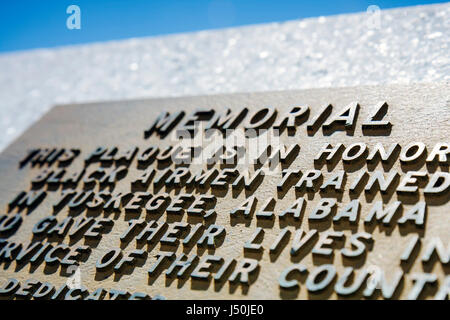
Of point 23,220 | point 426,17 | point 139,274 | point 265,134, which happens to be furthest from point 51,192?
point 426,17

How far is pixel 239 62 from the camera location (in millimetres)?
4320

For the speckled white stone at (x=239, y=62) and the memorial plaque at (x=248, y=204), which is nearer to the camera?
the memorial plaque at (x=248, y=204)

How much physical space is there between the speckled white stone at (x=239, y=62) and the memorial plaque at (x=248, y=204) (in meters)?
0.67

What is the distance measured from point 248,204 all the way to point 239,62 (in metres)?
2.02

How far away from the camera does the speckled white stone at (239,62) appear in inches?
138

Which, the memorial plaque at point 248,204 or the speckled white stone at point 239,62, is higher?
the speckled white stone at point 239,62

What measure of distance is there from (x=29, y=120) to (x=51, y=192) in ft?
7.18

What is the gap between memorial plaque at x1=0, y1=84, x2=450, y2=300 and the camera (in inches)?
85.6

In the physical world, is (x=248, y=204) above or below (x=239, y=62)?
below

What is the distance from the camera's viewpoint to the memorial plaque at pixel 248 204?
2.17 meters

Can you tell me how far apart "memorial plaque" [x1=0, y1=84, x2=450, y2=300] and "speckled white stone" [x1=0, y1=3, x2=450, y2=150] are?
67 centimetres

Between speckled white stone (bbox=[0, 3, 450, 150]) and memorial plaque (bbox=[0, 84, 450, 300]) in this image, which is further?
speckled white stone (bbox=[0, 3, 450, 150])

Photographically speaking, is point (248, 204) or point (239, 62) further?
point (239, 62)
